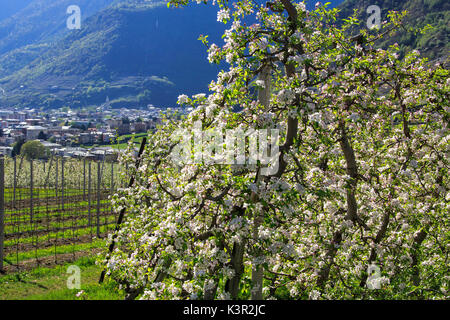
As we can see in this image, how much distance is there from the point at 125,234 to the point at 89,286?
3324 millimetres

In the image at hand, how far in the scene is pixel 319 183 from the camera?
16.9ft

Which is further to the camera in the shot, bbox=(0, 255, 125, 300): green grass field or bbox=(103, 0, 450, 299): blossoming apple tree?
bbox=(0, 255, 125, 300): green grass field

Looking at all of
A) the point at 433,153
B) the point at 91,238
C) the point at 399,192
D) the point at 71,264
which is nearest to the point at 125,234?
the point at 399,192

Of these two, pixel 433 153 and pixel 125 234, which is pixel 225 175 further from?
pixel 433 153

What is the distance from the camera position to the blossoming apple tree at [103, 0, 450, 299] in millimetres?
4488

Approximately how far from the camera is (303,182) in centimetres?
491

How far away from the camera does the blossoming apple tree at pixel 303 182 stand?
4488mm

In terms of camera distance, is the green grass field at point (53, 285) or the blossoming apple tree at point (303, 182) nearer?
the blossoming apple tree at point (303, 182)

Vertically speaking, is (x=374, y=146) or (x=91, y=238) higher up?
(x=374, y=146)

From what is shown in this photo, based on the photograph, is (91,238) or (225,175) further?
(91,238)

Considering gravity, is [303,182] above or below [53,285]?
above

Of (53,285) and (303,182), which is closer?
(303,182)

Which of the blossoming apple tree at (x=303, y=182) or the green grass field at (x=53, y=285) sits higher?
the blossoming apple tree at (x=303, y=182)

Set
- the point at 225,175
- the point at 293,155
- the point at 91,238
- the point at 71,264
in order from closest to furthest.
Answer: the point at 225,175 < the point at 293,155 < the point at 71,264 < the point at 91,238
